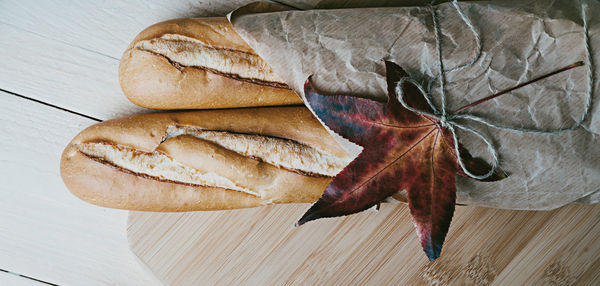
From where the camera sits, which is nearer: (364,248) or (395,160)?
(395,160)

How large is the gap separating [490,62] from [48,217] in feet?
3.30

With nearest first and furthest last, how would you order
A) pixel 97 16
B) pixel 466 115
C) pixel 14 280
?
pixel 466 115, pixel 97 16, pixel 14 280

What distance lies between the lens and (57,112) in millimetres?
943

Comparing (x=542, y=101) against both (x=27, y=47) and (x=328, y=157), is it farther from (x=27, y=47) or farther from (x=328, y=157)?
(x=27, y=47)

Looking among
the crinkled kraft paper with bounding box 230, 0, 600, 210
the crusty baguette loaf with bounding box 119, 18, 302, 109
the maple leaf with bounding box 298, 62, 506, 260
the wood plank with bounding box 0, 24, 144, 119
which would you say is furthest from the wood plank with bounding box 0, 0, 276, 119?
the maple leaf with bounding box 298, 62, 506, 260

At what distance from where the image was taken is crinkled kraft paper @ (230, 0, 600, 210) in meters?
0.72

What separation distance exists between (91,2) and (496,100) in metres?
0.83

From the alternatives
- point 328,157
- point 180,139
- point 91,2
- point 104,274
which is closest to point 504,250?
point 328,157

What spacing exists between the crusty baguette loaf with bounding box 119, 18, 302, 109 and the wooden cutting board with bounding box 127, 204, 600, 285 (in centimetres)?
27

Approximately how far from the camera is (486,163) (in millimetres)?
747

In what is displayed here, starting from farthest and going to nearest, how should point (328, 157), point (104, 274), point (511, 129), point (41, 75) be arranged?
point (104, 274) < point (41, 75) < point (328, 157) < point (511, 129)

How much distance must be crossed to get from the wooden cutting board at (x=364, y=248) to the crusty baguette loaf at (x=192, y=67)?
0.27m

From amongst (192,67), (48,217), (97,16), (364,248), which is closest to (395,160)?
(364,248)

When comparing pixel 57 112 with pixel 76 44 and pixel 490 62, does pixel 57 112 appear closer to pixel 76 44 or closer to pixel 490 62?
pixel 76 44
